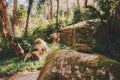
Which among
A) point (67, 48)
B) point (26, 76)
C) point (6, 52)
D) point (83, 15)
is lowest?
point (6, 52)

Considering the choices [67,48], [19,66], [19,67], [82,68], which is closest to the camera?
[82,68]

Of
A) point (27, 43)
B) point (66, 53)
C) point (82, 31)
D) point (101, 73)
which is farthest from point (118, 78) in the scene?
point (27, 43)

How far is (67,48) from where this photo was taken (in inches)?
712

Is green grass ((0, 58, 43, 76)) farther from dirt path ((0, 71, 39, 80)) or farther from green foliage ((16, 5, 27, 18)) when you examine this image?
green foliage ((16, 5, 27, 18))

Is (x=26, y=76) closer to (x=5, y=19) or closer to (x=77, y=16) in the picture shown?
(x=5, y=19)

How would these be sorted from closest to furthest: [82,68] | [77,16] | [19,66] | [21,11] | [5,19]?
1. [82,68]
2. [19,66]
3. [5,19]
4. [77,16]
5. [21,11]

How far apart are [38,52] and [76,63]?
1313 centimetres

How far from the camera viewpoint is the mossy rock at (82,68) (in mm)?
4664

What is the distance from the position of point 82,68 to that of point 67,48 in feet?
43.7

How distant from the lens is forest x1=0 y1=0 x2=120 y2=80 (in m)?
4.81

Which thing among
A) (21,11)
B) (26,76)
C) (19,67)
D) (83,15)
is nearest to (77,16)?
(83,15)

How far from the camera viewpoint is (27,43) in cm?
2158

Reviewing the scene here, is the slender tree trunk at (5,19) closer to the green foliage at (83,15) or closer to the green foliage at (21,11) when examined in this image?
the green foliage at (83,15)

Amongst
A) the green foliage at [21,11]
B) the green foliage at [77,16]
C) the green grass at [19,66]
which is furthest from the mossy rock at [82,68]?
the green foliage at [21,11]
